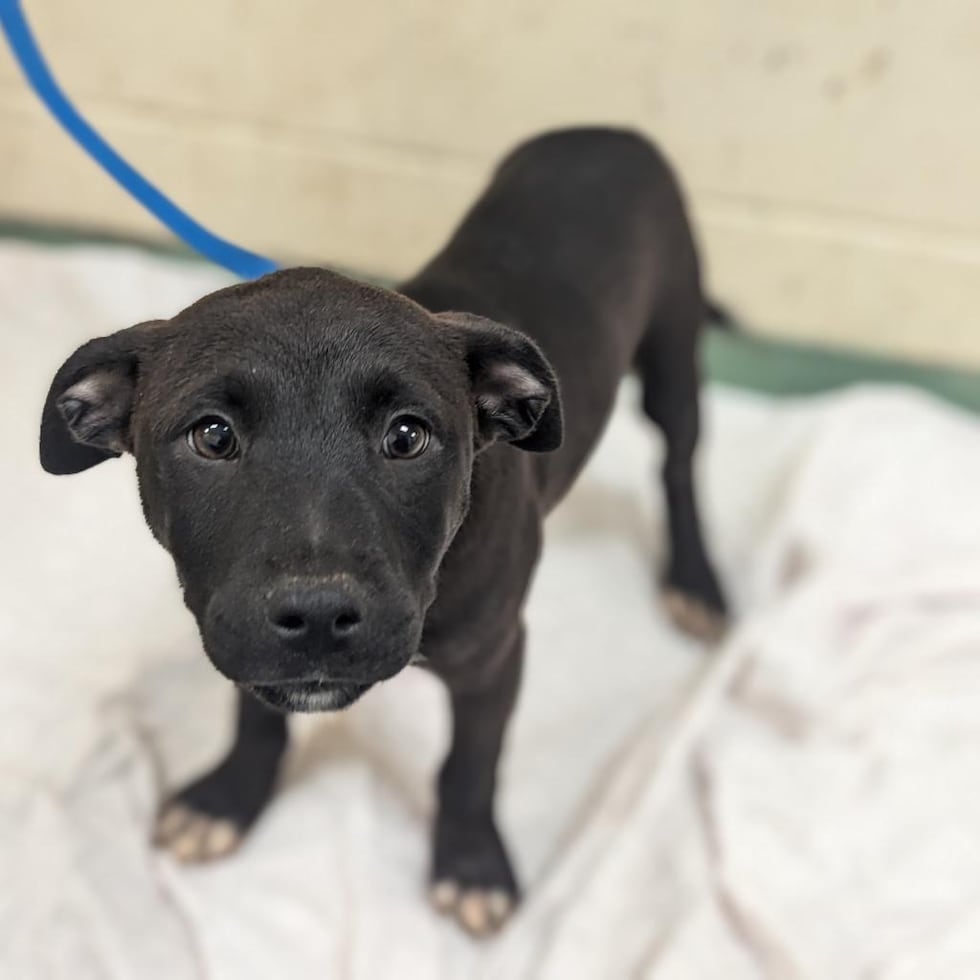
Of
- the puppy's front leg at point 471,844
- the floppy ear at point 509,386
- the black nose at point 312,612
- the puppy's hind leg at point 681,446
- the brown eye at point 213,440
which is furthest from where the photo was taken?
the puppy's hind leg at point 681,446

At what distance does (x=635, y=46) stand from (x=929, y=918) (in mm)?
1791

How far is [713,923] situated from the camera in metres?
1.89

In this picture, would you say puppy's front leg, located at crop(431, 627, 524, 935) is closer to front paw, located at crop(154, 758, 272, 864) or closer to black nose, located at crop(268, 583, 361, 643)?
front paw, located at crop(154, 758, 272, 864)

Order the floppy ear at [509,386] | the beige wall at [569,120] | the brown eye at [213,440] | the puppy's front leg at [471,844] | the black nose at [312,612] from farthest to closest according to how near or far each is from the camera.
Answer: the beige wall at [569,120]
the puppy's front leg at [471,844]
the floppy ear at [509,386]
the brown eye at [213,440]
the black nose at [312,612]

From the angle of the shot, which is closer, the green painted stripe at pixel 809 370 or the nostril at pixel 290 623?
the nostril at pixel 290 623

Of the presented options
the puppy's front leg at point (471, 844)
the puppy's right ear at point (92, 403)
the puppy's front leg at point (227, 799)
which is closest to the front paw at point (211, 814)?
the puppy's front leg at point (227, 799)

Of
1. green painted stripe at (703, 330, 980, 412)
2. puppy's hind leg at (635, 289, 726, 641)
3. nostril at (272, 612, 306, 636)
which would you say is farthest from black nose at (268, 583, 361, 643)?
green painted stripe at (703, 330, 980, 412)

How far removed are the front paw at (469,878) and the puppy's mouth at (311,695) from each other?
29.9 inches

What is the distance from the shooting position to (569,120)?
2756 mm

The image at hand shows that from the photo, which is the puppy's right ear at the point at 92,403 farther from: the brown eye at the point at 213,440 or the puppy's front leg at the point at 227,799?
the puppy's front leg at the point at 227,799

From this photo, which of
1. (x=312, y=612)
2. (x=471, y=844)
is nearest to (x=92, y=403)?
(x=312, y=612)

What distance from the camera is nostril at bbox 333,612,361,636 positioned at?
108 cm

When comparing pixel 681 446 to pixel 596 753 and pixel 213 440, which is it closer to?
pixel 596 753

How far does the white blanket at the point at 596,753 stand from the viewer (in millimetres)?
1851
